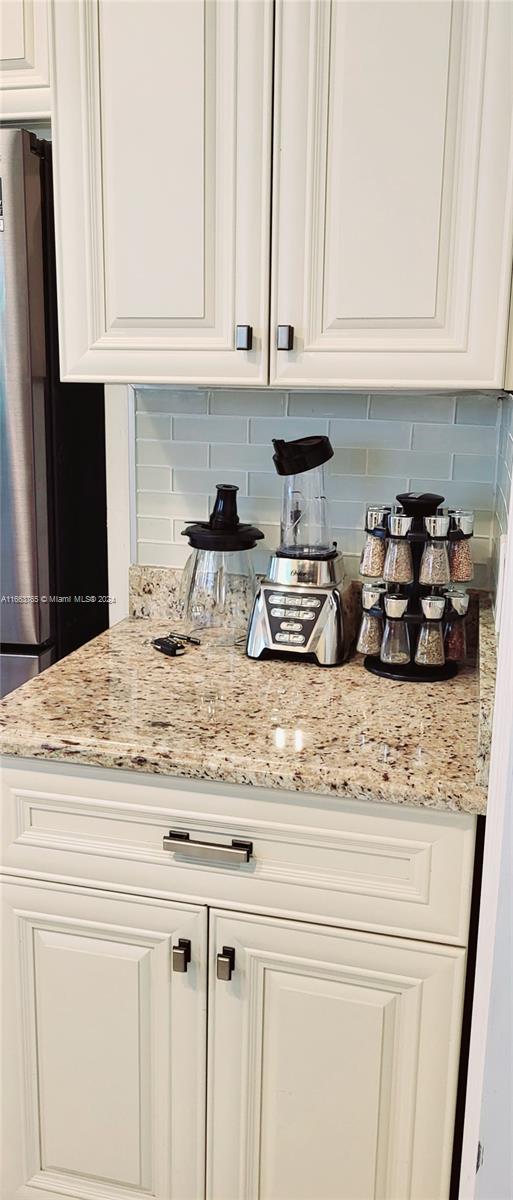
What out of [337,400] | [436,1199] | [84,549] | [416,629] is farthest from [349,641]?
[436,1199]

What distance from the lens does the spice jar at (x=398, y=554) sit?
159cm

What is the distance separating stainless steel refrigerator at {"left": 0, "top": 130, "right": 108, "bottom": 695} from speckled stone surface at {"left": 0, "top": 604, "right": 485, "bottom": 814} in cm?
21

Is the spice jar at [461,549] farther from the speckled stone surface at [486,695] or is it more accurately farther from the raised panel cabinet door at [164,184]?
the raised panel cabinet door at [164,184]

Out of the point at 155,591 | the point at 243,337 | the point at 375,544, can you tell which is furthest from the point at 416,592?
the point at 155,591

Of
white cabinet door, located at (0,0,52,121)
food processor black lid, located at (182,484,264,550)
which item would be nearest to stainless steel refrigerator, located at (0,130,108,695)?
white cabinet door, located at (0,0,52,121)

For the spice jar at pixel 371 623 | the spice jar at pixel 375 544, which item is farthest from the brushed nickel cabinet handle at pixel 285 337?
the spice jar at pixel 371 623

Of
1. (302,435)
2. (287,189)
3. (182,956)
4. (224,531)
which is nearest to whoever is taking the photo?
(182,956)

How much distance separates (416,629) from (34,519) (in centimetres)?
77

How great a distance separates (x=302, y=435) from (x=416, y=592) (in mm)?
449

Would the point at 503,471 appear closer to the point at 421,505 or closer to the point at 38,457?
the point at 421,505

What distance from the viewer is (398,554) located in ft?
5.25

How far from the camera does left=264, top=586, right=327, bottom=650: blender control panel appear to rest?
1.71m

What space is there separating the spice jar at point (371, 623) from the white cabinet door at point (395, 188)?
1.16ft

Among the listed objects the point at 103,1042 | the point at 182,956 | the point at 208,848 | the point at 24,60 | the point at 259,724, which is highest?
the point at 24,60
